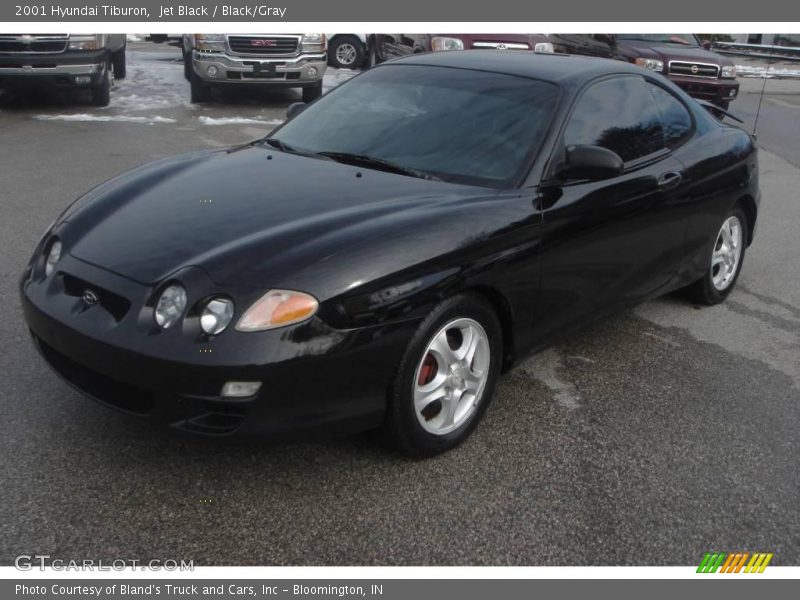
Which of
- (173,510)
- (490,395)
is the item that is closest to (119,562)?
(173,510)

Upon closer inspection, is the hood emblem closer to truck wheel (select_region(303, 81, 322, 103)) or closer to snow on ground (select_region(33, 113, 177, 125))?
snow on ground (select_region(33, 113, 177, 125))

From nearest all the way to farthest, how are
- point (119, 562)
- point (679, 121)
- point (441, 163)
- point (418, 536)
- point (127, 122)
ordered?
1. point (119, 562)
2. point (418, 536)
3. point (441, 163)
4. point (679, 121)
5. point (127, 122)

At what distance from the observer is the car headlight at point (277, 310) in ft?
9.06

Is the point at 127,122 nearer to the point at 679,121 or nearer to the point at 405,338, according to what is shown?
the point at 679,121

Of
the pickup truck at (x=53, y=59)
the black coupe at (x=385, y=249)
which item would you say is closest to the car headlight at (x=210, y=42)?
the pickup truck at (x=53, y=59)

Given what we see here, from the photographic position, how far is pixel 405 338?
9.92 ft

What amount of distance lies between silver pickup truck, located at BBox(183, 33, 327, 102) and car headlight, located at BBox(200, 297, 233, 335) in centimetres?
1009

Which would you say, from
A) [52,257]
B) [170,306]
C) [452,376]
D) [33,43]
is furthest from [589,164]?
[33,43]

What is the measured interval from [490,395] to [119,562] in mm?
1591

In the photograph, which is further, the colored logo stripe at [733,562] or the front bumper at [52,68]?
the front bumper at [52,68]

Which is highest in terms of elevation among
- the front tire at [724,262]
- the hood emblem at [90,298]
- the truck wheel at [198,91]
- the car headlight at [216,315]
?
the car headlight at [216,315]

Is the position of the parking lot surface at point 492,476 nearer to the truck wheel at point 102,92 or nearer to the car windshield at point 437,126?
the car windshield at point 437,126

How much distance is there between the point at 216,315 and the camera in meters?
2.79

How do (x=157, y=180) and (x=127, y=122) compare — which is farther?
(x=127, y=122)
